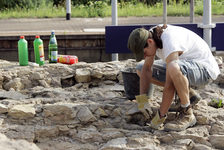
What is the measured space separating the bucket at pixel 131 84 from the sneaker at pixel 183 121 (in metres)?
0.76

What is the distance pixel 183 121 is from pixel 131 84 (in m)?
0.93

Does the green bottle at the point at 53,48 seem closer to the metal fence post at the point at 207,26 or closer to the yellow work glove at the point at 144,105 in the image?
the yellow work glove at the point at 144,105

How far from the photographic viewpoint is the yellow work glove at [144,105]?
4.93 metres

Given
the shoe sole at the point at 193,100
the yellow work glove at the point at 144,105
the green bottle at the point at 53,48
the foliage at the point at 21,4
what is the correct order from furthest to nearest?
the foliage at the point at 21,4, the green bottle at the point at 53,48, the shoe sole at the point at 193,100, the yellow work glove at the point at 144,105

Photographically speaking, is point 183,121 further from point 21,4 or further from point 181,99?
point 21,4

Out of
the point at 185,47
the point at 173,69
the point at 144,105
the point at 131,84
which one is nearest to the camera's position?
the point at 173,69

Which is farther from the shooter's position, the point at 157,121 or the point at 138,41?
the point at 157,121

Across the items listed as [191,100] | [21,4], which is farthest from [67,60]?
[21,4]

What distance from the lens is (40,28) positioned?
10820 mm

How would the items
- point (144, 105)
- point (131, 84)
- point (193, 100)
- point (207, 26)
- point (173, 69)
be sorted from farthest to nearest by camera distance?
point (207, 26) → point (131, 84) → point (193, 100) → point (144, 105) → point (173, 69)

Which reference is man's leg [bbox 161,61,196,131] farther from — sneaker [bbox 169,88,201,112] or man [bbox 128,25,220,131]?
sneaker [bbox 169,88,201,112]

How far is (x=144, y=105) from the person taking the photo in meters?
4.93

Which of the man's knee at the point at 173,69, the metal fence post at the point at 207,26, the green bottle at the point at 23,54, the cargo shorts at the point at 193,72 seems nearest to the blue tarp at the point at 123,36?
the metal fence post at the point at 207,26

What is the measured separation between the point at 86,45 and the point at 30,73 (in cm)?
241
